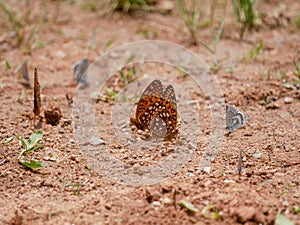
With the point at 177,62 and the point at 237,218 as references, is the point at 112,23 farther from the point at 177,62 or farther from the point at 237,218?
the point at 237,218

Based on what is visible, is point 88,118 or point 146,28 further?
point 146,28

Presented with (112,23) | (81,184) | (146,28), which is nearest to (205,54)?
(146,28)

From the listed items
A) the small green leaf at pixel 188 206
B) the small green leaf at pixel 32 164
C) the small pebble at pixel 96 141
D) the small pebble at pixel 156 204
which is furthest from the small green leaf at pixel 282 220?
the small green leaf at pixel 32 164

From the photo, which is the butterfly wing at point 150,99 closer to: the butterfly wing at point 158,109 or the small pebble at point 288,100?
the butterfly wing at point 158,109

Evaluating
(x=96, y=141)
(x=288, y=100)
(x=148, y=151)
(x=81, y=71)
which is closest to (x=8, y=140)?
(x=96, y=141)

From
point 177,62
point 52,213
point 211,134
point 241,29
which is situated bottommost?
point 52,213

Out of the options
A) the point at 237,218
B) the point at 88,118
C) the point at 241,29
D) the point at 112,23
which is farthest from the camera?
the point at 112,23

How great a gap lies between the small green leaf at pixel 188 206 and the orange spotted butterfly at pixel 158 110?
0.70 metres

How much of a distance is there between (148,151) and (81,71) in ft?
4.03

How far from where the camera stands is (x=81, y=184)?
2992 millimetres

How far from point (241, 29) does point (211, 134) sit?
1.62 metres

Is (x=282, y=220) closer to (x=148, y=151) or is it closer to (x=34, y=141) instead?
(x=148, y=151)

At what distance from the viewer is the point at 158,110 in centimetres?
330

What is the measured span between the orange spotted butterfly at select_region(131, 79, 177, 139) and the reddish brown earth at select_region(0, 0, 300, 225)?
0.20 metres
